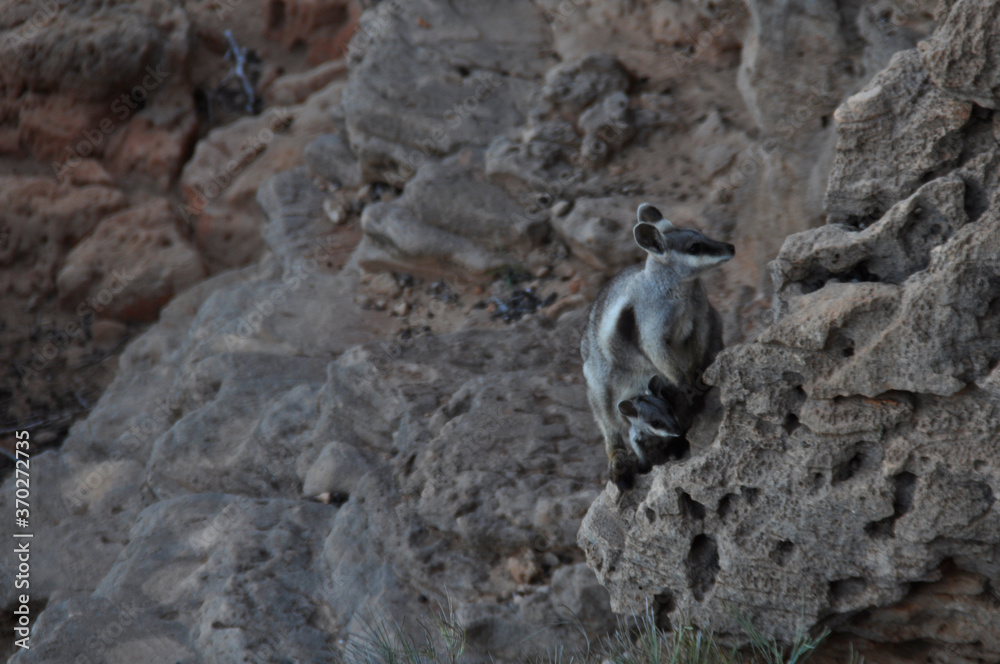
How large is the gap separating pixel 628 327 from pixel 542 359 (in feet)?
5.68

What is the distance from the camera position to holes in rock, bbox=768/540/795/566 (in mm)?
3385

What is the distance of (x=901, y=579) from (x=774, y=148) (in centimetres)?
329

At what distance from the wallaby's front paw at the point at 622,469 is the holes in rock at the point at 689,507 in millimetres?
394

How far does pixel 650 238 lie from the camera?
396 cm

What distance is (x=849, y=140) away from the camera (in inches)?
141

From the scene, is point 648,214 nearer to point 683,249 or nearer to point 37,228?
point 683,249

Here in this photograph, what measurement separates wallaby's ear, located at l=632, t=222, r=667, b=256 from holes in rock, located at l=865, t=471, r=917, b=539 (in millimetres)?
1432

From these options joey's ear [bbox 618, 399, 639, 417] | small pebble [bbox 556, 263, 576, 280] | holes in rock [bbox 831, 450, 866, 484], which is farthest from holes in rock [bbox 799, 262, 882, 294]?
small pebble [bbox 556, 263, 576, 280]

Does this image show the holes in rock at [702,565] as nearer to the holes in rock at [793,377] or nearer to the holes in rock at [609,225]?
the holes in rock at [793,377]

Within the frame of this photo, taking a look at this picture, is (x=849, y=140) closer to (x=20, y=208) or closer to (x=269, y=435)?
(x=269, y=435)

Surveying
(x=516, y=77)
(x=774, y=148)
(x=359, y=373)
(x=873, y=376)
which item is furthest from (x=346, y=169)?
(x=873, y=376)

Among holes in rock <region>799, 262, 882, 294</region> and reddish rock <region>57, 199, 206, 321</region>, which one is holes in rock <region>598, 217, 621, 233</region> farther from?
reddish rock <region>57, 199, 206, 321</region>

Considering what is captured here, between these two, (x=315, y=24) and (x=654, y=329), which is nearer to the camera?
(x=654, y=329)

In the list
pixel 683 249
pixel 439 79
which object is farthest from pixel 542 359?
pixel 439 79
